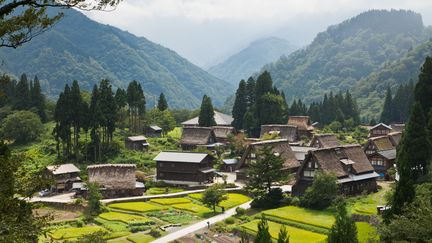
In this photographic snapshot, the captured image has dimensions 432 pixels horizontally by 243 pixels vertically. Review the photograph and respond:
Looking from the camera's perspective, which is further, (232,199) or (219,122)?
(219,122)

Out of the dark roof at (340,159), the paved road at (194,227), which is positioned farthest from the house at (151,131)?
the dark roof at (340,159)

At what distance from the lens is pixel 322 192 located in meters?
41.4

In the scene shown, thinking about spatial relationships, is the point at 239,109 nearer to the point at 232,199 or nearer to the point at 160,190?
the point at 160,190

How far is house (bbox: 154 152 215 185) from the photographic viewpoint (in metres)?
56.0

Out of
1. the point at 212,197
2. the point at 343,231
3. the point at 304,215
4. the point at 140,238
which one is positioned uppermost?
the point at 343,231

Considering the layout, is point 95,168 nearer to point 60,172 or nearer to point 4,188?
point 60,172

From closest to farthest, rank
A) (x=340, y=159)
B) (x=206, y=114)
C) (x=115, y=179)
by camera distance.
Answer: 1. (x=340, y=159)
2. (x=115, y=179)
3. (x=206, y=114)

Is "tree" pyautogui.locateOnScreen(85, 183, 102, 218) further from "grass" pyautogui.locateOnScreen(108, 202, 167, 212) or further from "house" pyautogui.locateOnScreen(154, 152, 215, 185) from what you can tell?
"house" pyautogui.locateOnScreen(154, 152, 215, 185)

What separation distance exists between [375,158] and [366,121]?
7217cm

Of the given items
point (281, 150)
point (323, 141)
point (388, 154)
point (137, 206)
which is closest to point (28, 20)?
point (137, 206)

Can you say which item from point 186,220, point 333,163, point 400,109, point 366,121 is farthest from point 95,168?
point 366,121

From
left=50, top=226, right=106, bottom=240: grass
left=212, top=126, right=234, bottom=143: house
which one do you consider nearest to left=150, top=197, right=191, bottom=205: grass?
left=50, top=226, right=106, bottom=240: grass

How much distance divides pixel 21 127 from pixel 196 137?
2579 centimetres

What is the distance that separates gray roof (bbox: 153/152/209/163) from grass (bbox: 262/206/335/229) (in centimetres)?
1647
